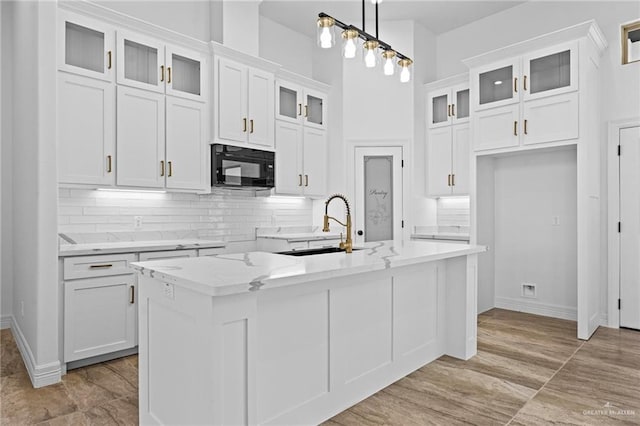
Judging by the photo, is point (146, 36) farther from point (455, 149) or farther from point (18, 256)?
point (455, 149)

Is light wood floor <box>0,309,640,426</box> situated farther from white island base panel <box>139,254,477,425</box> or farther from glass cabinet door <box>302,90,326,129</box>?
glass cabinet door <box>302,90,326,129</box>

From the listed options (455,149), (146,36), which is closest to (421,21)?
(455,149)

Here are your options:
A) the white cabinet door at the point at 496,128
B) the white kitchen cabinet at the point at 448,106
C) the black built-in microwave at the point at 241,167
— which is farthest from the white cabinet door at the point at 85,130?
the white kitchen cabinet at the point at 448,106

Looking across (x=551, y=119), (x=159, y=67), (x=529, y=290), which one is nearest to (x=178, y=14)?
(x=159, y=67)

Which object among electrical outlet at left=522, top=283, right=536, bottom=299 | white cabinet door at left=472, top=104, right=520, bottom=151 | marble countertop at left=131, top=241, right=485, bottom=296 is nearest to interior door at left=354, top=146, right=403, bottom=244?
white cabinet door at left=472, top=104, right=520, bottom=151

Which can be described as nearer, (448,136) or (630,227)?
(630,227)

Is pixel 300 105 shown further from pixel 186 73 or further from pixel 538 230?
pixel 538 230

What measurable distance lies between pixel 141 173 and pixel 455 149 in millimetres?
3762

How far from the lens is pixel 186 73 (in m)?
4.07

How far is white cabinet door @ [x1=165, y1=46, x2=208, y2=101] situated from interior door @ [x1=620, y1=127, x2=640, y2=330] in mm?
4397

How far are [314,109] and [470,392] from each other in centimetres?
399

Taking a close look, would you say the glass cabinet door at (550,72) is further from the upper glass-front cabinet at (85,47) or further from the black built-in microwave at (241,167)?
the upper glass-front cabinet at (85,47)

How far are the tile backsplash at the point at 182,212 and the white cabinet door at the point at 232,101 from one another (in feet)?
2.30

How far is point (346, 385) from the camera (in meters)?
2.46
